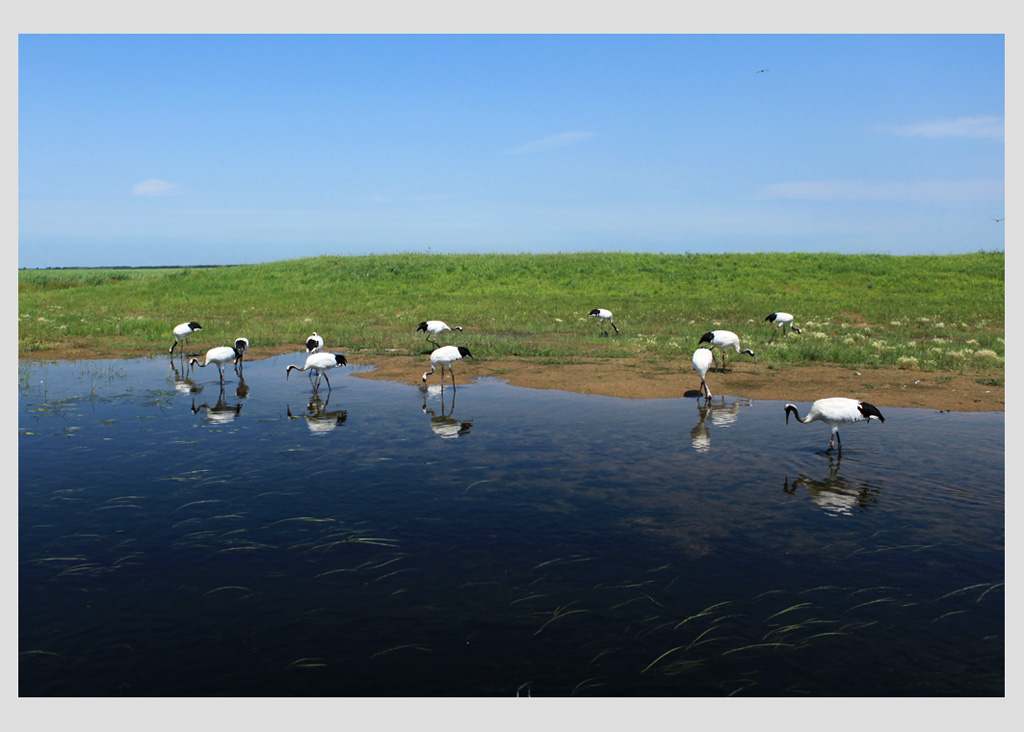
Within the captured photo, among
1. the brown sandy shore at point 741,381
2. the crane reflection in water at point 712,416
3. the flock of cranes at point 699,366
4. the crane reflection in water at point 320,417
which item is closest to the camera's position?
the flock of cranes at point 699,366

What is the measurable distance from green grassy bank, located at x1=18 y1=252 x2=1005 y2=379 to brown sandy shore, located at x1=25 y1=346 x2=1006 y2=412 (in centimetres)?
121

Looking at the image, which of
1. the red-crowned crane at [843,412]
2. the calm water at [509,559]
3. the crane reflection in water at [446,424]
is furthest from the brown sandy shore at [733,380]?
the red-crowned crane at [843,412]

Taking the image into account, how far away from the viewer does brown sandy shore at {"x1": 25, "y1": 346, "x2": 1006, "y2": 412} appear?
15812 millimetres

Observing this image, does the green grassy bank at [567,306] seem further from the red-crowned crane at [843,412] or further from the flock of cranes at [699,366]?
the red-crowned crane at [843,412]

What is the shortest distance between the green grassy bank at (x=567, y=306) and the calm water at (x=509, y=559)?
10.2 metres

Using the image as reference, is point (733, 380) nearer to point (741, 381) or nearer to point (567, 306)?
point (741, 381)

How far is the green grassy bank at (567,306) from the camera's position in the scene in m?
23.8

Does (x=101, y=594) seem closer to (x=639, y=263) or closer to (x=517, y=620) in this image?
(x=517, y=620)

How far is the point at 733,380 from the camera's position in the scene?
59.6ft

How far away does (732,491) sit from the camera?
9.62 metres

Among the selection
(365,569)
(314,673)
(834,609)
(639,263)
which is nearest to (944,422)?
(834,609)

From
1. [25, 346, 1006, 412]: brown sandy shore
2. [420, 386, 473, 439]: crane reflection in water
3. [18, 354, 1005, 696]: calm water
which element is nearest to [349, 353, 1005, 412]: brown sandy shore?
[25, 346, 1006, 412]: brown sandy shore

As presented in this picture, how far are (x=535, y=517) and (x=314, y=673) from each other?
370 cm

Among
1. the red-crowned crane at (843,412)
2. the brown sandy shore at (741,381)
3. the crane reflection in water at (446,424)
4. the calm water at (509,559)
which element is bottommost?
the calm water at (509,559)
